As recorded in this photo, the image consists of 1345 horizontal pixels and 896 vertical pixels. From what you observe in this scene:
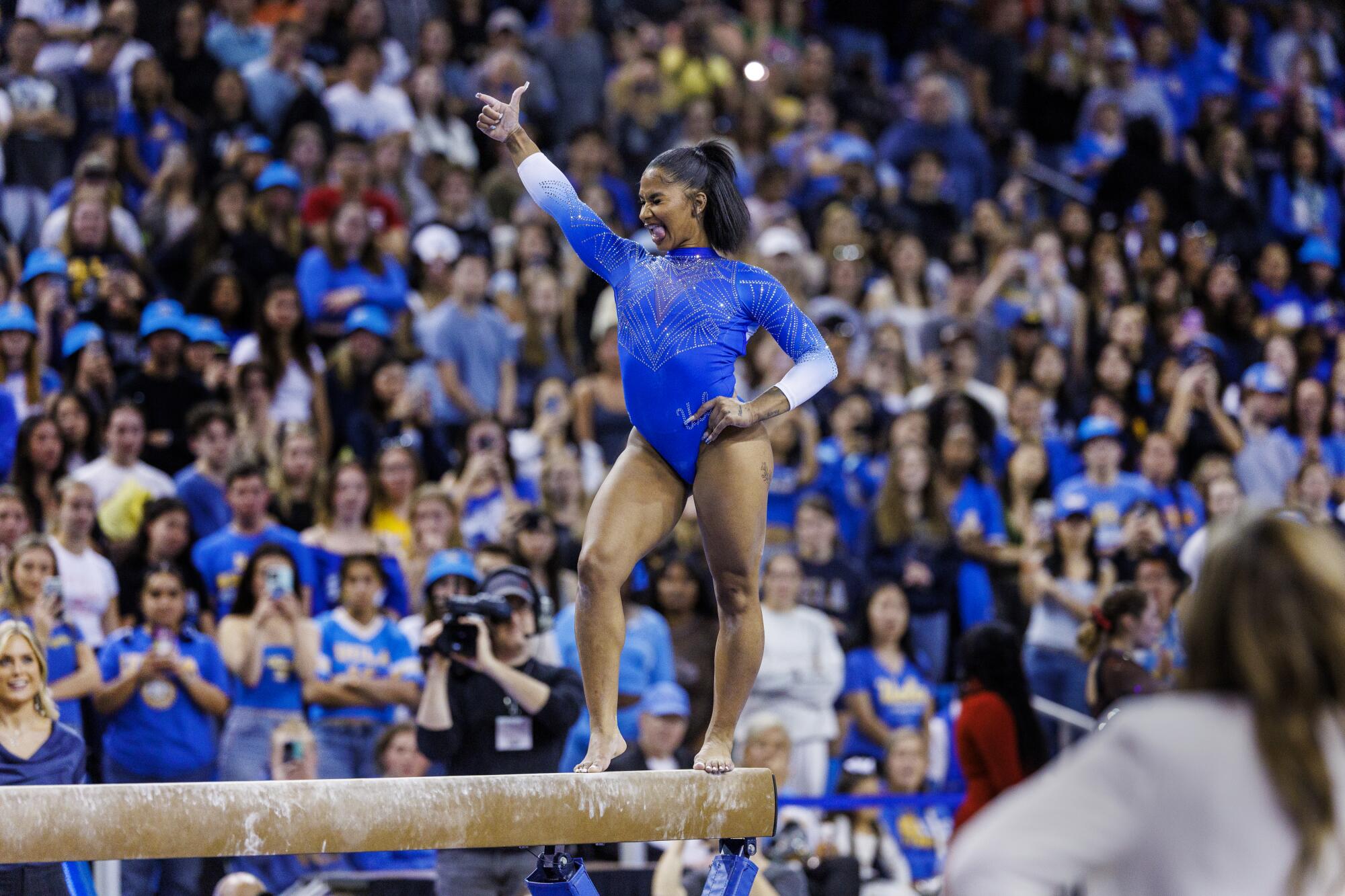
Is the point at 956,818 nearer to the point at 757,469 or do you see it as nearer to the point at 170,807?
the point at 757,469

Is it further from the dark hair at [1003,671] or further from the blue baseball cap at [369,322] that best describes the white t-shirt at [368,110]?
the dark hair at [1003,671]

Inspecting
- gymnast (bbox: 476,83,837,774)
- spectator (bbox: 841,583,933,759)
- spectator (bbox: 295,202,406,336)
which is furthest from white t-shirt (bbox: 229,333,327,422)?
gymnast (bbox: 476,83,837,774)

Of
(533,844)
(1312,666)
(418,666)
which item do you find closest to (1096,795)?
(1312,666)

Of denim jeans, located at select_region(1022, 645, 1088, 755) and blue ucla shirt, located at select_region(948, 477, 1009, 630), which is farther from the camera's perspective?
blue ucla shirt, located at select_region(948, 477, 1009, 630)

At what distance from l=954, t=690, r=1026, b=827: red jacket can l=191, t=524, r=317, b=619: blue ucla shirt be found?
10.6 feet

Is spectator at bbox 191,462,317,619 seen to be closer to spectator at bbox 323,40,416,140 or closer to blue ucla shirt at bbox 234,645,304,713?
blue ucla shirt at bbox 234,645,304,713

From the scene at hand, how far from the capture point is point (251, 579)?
729 cm

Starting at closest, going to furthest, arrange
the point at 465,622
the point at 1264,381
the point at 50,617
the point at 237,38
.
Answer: the point at 465,622
the point at 50,617
the point at 1264,381
the point at 237,38

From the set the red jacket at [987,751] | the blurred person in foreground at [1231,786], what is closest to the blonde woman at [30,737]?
the red jacket at [987,751]

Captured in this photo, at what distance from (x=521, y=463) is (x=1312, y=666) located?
23.4 feet

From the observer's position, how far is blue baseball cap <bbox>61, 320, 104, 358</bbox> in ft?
28.2

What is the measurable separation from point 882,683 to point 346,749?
2662 millimetres

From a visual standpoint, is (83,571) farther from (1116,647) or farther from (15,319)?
(1116,647)

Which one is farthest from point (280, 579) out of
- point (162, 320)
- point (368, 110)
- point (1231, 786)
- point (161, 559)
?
point (1231, 786)
